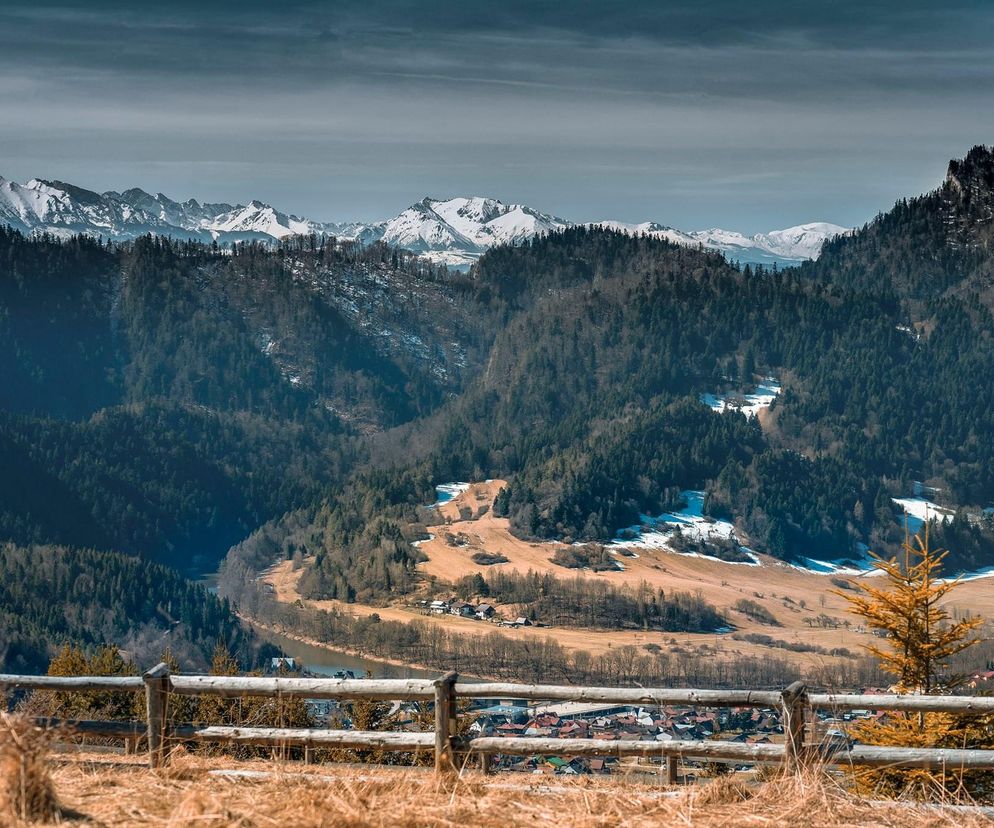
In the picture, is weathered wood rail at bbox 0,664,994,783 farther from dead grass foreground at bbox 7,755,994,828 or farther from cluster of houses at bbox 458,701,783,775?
cluster of houses at bbox 458,701,783,775

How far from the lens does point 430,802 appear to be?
15.2 meters

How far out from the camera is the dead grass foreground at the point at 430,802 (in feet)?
46.0

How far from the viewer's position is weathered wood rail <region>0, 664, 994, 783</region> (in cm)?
1655

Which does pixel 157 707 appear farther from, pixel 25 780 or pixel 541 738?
pixel 541 738

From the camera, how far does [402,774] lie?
1664 centimetres

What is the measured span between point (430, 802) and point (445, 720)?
2064 millimetres

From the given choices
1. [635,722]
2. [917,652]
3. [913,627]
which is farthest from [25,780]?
[635,722]

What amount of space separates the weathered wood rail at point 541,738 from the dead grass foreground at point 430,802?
493 mm

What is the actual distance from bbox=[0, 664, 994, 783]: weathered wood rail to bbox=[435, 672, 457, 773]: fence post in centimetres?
1

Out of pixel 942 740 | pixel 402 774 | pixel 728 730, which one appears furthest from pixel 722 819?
pixel 728 730

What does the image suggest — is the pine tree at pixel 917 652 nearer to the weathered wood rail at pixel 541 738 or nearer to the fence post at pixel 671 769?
the weathered wood rail at pixel 541 738

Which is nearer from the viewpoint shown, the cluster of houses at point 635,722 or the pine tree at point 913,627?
the pine tree at point 913,627

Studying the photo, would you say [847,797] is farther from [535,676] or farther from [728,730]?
[535,676]

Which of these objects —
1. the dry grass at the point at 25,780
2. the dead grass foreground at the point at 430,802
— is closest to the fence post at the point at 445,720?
the dead grass foreground at the point at 430,802
